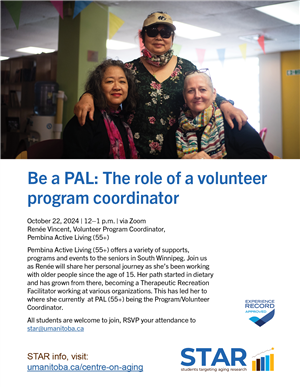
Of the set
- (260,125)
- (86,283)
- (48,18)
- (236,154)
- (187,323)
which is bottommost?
(187,323)

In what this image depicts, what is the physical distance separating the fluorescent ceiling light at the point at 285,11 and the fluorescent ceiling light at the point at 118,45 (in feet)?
10.0

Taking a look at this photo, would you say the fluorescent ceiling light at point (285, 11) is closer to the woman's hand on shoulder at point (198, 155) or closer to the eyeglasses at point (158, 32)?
the eyeglasses at point (158, 32)

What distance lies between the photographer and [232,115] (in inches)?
68.5

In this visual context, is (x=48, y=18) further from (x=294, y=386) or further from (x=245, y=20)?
(x=294, y=386)

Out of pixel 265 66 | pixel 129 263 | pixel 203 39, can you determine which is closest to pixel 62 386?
pixel 129 263

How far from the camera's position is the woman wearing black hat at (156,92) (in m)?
1.79

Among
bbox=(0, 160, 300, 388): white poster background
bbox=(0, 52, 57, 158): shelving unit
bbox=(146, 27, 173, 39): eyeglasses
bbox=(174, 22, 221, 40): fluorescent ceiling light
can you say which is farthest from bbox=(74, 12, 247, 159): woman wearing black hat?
bbox=(174, 22, 221, 40): fluorescent ceiling light

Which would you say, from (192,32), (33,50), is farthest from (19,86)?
(192,32)

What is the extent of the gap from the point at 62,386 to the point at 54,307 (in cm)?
23

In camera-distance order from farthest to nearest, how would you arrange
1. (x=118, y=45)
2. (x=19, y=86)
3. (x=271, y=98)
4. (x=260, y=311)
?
(x=271, y=98)
(x=118, y=45)
(x=19, y=86)
(x=260, y=311)

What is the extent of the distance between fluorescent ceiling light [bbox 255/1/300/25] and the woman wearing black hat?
167 inches

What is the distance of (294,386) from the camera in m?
1.09

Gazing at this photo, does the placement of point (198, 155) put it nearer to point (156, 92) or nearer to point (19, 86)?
point (156, 92)

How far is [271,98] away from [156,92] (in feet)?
25.4
